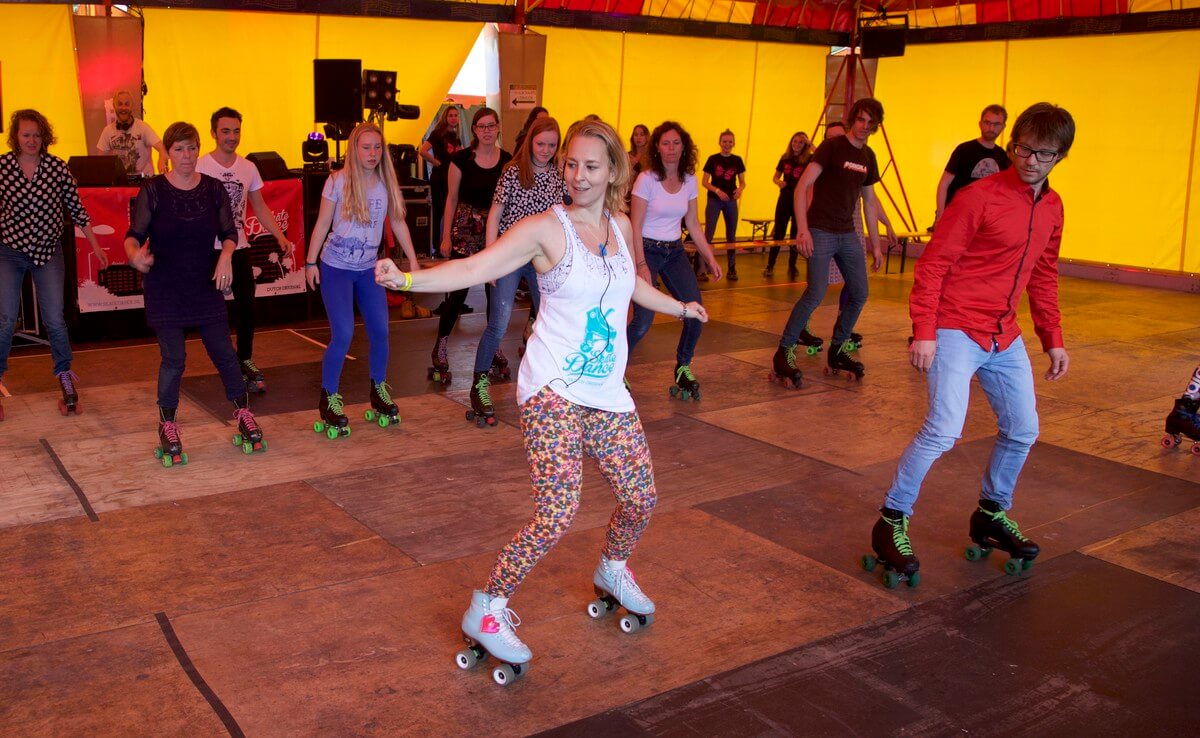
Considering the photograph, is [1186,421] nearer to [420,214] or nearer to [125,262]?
[420,214]

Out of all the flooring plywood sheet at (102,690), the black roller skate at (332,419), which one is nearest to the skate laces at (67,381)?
the black roller skate at (332,419)

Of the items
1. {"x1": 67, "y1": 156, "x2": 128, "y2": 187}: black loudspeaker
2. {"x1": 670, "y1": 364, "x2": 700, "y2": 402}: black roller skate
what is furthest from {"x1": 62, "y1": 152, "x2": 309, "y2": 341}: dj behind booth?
{"x1": 670, "y1": 364, "x2": 700, "y2": 402}: black roller skate

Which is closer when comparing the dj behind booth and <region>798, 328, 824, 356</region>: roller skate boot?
the dj behind booth

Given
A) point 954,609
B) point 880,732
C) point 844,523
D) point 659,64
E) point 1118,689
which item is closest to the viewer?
point 880,732

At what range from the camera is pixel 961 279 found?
4.46 meters

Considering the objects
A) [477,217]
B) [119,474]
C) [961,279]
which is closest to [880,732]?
[961,279]

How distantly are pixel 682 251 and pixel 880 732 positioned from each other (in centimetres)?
440

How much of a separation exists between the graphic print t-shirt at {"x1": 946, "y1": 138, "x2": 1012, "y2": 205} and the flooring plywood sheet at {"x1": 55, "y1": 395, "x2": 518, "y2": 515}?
14.2 feet

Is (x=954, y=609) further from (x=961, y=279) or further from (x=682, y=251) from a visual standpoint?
(x=682, y=251)

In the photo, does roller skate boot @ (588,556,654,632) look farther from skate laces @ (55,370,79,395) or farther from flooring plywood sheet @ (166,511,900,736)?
skate laces @ (55,370,79,395)

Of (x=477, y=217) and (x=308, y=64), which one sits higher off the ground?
(x=308, y=64)

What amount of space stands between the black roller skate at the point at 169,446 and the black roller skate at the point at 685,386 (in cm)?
323

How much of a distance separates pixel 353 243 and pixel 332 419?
103cm

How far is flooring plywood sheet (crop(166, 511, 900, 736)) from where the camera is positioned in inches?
139
